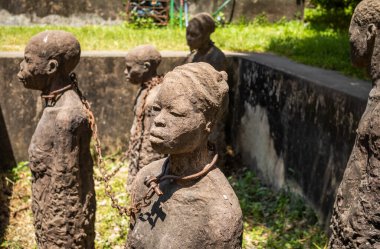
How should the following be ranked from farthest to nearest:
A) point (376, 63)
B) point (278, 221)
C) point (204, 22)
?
point (204, 22), point (278, 221), point (376, 63)

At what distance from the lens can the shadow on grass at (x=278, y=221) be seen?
5208mm

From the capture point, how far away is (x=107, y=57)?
7.30 m

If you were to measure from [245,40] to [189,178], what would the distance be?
7.90m

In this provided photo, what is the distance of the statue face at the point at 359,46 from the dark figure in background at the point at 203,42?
11.2ft

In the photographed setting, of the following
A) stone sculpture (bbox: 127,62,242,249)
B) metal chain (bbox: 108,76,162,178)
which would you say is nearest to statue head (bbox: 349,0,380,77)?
stone sculpture (bbox: 127,62,242,249)

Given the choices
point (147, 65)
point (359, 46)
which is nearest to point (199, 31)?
point (147, 65)

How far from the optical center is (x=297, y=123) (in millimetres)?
5910

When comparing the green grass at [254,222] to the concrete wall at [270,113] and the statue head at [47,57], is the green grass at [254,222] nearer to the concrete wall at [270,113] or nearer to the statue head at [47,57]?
the concrete wall at [270,113]

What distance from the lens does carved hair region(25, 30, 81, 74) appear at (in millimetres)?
3432

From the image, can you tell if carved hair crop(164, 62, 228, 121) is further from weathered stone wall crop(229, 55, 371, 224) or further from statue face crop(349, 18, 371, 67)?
weathered stone wall crop(229, 55, 371, 224)

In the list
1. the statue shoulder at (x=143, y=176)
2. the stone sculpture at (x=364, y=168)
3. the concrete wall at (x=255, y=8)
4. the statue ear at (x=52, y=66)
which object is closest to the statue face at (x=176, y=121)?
the statue shoulder at (x=143, y=176)

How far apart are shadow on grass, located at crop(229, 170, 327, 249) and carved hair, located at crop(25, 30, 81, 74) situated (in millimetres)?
2826

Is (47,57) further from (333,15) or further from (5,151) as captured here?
(333,15)

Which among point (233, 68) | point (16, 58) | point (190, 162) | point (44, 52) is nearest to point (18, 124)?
point (16, 58)
